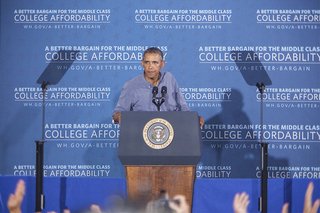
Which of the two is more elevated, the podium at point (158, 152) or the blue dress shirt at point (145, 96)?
the blue dress shirt at point (145, 96)

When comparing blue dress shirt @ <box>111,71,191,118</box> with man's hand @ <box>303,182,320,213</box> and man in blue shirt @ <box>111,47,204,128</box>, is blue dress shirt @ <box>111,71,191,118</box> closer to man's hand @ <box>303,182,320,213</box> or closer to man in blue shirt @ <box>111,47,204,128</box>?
man in blue shirt @ <box>111,47,204,128</box>

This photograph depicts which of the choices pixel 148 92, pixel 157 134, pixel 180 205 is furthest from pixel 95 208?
pixel 148 92

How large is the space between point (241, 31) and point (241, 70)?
0.53 m

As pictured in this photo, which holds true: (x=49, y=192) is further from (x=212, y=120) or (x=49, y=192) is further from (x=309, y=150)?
(x=309, y=150)

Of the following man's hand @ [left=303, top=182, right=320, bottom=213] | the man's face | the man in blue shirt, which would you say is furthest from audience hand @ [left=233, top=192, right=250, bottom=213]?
the man's face

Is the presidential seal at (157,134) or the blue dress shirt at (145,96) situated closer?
the presidential seal at (157,134)

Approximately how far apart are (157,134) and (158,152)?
12 centimetres

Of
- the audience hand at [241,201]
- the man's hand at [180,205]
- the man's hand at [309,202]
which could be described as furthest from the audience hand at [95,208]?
the man's hand at [309,202]

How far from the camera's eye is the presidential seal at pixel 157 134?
2201 millimetres

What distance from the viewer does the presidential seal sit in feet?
7.22

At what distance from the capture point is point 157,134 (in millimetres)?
2207

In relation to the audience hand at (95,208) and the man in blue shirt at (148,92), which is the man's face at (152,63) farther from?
the audience hand at (95,208)

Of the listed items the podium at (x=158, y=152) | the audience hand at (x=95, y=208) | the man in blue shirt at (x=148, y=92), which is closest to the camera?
the podium at (x=158, y=152)

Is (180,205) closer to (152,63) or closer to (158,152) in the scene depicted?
(158,152)
